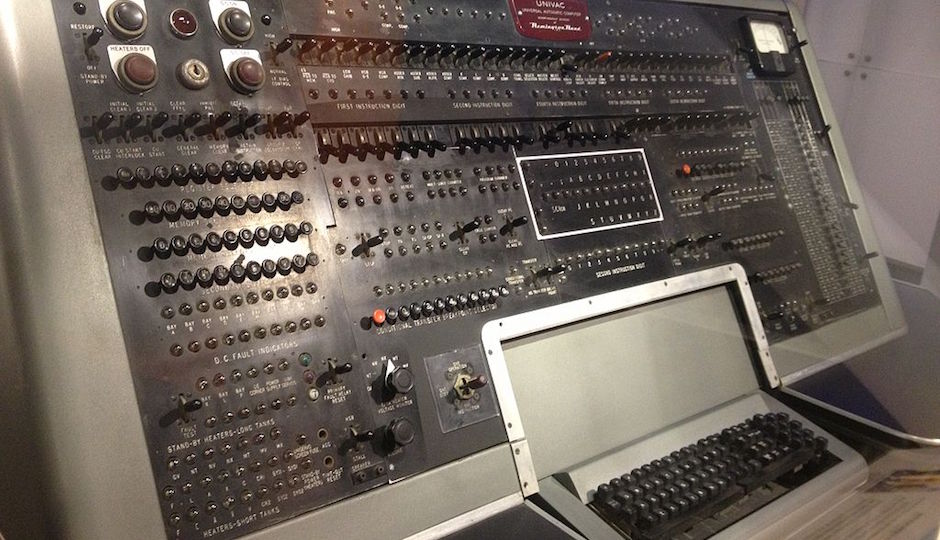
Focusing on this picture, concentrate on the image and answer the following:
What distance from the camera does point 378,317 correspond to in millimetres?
1897

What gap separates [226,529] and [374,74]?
1.28 metres

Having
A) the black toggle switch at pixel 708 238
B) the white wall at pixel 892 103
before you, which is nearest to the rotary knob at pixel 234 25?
the black toggle switch at pixel 708 238

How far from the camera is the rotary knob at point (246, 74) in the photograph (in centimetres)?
178

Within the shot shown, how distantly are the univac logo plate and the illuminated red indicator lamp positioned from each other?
112 centimetres

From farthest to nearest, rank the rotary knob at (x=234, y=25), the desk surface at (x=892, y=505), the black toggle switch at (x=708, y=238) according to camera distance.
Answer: the black toggle switch at (x=708, y=238), the desk surface at (x=892, y=505), the rotary knob at (x=234, y=25)

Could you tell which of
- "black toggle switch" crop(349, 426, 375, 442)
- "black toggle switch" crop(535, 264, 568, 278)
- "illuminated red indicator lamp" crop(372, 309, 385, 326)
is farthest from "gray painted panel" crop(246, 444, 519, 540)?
"black toggle switch" crop(535, 264, 568, 278)

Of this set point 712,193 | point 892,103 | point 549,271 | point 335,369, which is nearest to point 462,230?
point 549,271

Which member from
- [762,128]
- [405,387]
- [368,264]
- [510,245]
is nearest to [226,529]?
[405,387]

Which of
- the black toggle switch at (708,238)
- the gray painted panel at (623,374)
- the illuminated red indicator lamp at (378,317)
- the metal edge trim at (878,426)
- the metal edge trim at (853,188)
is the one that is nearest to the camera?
the illuminated red indicator lamp at (378,317)

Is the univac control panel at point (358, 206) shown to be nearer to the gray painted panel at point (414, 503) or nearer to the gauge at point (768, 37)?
the gray painted panel at point (414, 503)

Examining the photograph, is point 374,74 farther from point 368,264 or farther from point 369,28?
point 368,264

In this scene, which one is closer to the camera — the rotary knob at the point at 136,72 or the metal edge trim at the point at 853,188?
the rotary knob at the point at 136,72

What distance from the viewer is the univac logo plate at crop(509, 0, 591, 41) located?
95.0 inches

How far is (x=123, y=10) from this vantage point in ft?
5.33
